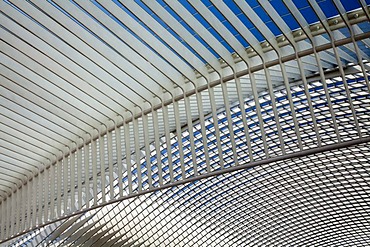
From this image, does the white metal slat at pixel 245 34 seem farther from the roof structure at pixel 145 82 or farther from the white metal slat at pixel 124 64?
the white metal slat at pixel 124 64

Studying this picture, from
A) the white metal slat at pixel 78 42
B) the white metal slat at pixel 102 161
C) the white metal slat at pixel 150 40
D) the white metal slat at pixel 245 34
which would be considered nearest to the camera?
the white metal slat at pixel 245 34

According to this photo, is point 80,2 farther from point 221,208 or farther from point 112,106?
point 221,208

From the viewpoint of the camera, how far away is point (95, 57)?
17.0m

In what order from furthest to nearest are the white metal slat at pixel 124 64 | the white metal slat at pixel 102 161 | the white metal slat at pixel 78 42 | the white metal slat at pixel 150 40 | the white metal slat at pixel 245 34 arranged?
the white metal slat at pixel 102 161, the white metal slat at pixel 124 64, the white metal slat at pixel 78 42, the white metal slat at pixel 150 40, the white metal slat at pixel 245 34

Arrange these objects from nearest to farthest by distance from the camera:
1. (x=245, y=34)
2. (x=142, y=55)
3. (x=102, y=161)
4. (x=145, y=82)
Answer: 1. (x=245, y=34)
2. (x=142, y=55)
3. (x=145, y=82)
4. (x=102, y=161)

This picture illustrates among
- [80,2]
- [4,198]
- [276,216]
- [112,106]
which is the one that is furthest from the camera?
[276,216]

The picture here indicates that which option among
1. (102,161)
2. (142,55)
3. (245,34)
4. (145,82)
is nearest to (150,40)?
(142,55)

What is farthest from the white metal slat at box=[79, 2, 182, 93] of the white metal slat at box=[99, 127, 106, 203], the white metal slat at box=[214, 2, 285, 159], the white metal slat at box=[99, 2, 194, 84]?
the white metal slat at box=[99, 127, 106, 203]

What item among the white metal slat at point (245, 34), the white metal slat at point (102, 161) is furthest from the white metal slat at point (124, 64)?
the white metal slat at point (245, 34)

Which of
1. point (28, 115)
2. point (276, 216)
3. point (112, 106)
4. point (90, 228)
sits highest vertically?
point (28, 115)

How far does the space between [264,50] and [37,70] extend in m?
7.87

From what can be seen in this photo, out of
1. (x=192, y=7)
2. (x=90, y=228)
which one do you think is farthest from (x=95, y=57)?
(x=90, y=228)

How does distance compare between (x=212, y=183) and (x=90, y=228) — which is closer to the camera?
(x=90, y=228)

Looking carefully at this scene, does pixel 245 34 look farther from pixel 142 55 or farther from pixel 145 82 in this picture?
pixel 145 82
